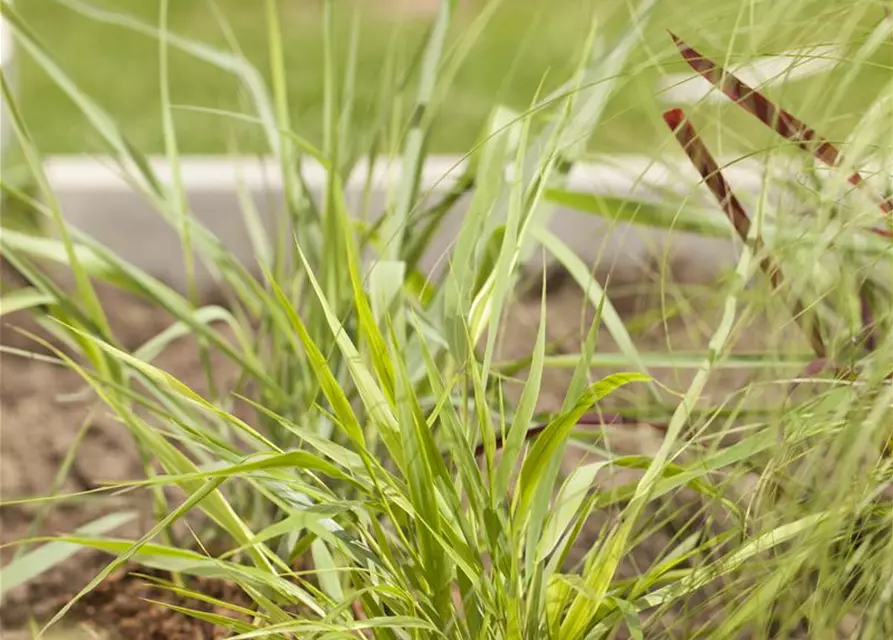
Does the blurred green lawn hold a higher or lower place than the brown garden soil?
higher

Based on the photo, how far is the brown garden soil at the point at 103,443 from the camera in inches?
45.1

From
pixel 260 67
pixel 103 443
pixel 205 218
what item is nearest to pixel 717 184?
pixel 103 443

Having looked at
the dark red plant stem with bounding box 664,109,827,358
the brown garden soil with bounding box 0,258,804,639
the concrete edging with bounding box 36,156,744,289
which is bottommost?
the brown garden soil with bounding box 0,258,804,639

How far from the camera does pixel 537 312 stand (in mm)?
1892

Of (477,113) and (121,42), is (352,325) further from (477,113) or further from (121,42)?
(121,42)

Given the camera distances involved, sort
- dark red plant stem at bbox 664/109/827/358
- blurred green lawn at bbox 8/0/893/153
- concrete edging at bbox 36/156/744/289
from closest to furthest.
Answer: dark red plant stem at bbox 664/109/827/358, concrete edging at bbox 36/156/744/289, blurred green lawn at bbox 8/0/893/153

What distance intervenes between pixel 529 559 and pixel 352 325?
0.39 meters

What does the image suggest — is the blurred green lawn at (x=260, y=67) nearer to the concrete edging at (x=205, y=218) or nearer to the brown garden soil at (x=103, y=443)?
the concrete edging at (x=205, y=218)

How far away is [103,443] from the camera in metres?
1.57

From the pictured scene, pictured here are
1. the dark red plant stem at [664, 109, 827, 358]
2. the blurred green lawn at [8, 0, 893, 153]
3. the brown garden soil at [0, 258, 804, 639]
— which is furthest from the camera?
the blurred green lawn at [8, 0, 893, 153]

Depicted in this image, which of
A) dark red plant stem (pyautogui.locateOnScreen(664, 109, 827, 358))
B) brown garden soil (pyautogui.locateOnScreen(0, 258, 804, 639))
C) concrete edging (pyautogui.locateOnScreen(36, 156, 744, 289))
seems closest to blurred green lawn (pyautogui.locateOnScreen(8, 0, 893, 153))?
concrete edging (pyautogui.locateOnScreen(36, 156, 744, 289))

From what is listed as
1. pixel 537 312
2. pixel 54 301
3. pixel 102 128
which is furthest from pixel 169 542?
pixel 537 312

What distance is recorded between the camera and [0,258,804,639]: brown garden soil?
1145 millimetres

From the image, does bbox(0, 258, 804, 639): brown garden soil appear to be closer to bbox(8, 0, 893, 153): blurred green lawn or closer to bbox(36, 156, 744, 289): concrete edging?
bbox(36, 156, 744, 289): concrete edging
